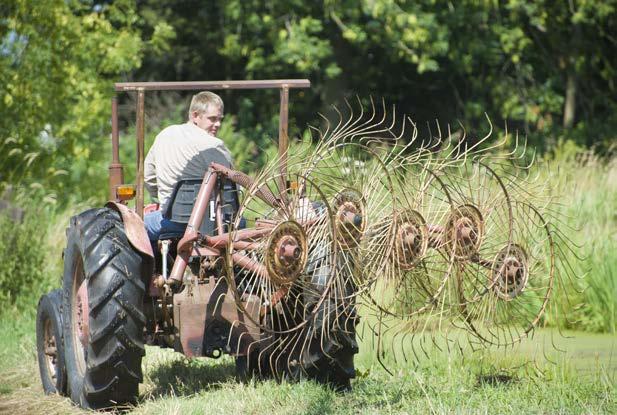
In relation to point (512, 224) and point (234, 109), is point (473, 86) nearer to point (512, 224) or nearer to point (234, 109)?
point (234, 109)

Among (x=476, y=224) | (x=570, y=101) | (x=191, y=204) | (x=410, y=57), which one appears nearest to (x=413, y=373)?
(x=476, y=224)

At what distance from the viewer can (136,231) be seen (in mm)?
6695

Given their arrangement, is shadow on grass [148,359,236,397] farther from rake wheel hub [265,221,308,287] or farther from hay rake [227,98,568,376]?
rake wheel hub [265,221,308,287]

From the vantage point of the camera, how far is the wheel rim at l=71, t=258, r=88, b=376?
7230mm

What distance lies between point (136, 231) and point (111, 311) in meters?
0.48

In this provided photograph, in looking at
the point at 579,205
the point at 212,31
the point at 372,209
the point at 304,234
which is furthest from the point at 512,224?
the point at 212,31

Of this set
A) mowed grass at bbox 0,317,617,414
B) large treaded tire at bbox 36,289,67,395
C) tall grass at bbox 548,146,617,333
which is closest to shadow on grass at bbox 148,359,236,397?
mowed grass at bbox 0,317,617,414

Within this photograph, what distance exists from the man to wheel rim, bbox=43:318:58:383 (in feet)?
4.18

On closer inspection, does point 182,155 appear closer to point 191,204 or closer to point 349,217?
point 191,204

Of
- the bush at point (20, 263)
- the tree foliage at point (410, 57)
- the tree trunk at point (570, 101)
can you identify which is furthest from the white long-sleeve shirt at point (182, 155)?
the tree trunk at point (570, 101)

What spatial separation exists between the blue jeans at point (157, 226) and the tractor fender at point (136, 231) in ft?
0.52

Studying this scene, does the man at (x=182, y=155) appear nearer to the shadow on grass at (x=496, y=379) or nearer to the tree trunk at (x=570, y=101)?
the shadow on grass at (x=496, y=379)

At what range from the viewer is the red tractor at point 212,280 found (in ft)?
20.4

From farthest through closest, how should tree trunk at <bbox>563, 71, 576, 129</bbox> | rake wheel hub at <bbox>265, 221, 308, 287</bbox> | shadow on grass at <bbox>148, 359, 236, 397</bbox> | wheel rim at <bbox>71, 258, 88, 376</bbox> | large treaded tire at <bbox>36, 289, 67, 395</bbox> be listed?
tree trunk at <bbox>563, 71, 576, 129</bbox> → large treaded tire at <bbox>36, 289, 67, 395</bbox> → shadow on grass at <bbox>148, 359, 236, 397</bbox> → wheel rim at <bbox>71, 258, 88, 376</bbox> → rake wheel hub at <bbox>265, 221, 308, 287</bbox>
